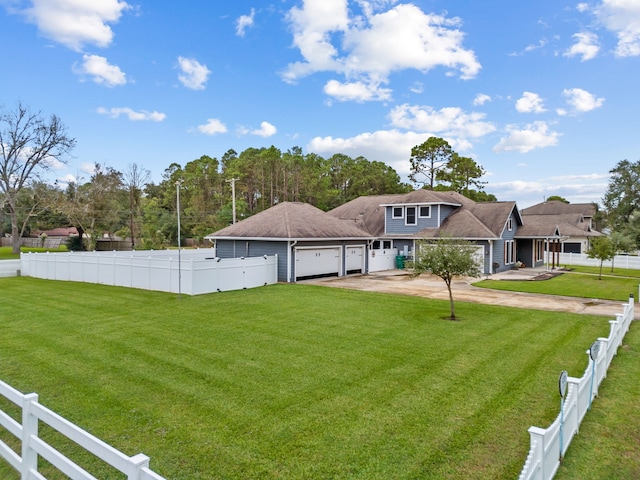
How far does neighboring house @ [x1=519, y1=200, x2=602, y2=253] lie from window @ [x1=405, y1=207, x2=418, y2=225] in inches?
288

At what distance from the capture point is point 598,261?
30875mm

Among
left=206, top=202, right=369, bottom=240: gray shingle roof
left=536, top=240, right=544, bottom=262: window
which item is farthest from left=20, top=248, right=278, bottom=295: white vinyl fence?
left=536, top=240, right=544, bottom=262: window

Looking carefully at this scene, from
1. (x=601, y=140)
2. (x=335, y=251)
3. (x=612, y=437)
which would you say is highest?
(x=601, y=140)

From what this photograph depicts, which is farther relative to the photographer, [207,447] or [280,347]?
[280,347]

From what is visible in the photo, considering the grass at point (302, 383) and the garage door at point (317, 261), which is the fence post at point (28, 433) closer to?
the grass at point (302, 383)

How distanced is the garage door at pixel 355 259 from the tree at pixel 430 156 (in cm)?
2699

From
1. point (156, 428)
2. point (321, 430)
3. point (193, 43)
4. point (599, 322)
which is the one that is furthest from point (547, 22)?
point (156, 428)

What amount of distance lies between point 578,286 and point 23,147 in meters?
46.2

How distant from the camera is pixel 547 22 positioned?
56.3 ft

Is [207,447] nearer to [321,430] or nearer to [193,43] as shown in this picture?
[321,430]

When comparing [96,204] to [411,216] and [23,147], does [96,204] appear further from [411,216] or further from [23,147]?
[411,216]

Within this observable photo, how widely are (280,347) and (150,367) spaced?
8.79ft

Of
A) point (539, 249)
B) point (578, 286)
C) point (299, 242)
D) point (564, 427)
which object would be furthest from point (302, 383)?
point (539, 249)

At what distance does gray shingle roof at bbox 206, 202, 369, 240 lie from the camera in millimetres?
19578
